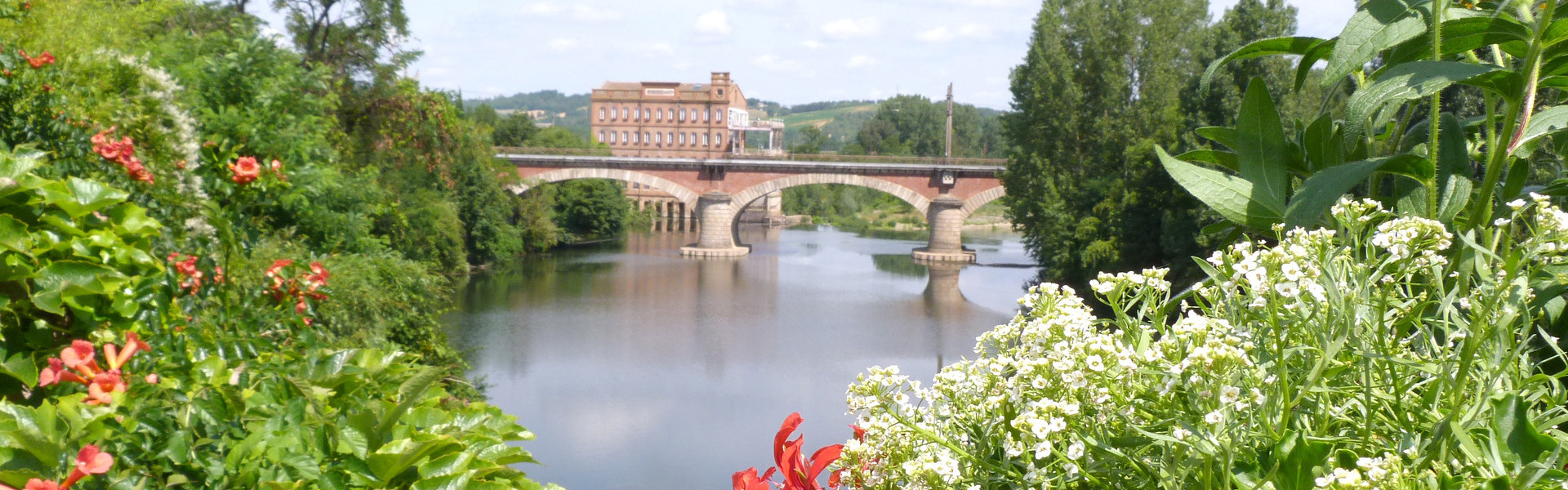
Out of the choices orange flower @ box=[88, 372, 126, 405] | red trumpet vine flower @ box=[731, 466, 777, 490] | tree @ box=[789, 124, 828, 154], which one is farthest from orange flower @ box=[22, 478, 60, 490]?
tree @ box=[789, 124, 828, 154]

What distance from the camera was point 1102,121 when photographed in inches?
784

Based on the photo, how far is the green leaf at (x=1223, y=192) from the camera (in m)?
0.91

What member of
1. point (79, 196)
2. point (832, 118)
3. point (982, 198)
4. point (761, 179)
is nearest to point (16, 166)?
point (79, 196)

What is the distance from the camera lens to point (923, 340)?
17.4m

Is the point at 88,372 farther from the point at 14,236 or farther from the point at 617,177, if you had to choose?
the point at 617,177

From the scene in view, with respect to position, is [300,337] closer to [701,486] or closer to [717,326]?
[701,486]

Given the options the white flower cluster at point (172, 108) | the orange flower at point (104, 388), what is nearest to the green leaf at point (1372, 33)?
the orange flower at point (104, 388)

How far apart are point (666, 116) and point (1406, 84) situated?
63.1 metres

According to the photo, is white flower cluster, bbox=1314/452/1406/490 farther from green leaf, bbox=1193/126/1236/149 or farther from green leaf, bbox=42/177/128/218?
green leaf, bbox=42/177/128/218

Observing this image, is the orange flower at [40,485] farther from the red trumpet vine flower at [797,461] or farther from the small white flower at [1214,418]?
the small white flower at [1214,418]

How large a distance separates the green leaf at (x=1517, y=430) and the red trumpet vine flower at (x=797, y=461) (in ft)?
2.01

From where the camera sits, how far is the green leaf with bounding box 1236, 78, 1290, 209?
0.92m

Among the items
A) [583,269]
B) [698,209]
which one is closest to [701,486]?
[583,269]

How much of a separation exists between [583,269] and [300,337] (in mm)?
24814
